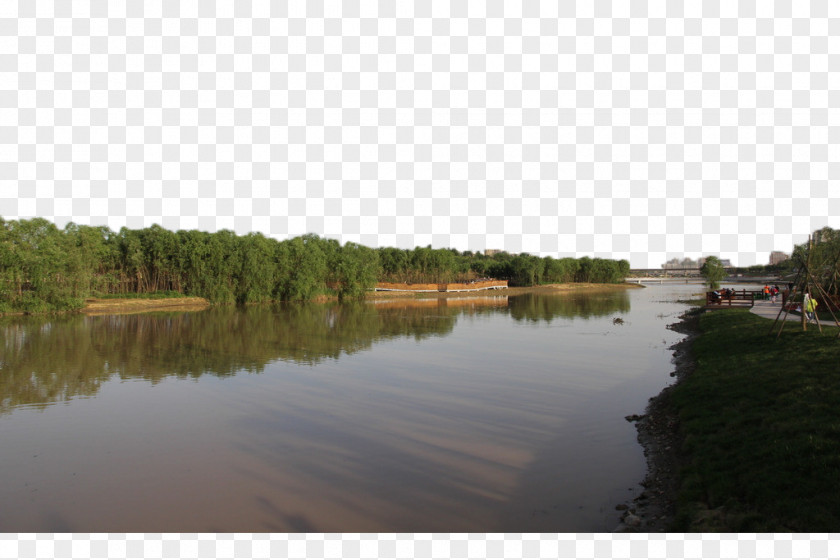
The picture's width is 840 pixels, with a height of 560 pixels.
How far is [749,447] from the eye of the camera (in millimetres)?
8484

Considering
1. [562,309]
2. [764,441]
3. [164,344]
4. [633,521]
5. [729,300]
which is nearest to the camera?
[633,521]

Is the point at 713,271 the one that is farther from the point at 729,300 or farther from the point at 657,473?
the point at 657,473

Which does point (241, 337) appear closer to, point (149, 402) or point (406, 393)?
point (149, 402)

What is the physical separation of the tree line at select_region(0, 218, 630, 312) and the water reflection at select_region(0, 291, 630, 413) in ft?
15.1

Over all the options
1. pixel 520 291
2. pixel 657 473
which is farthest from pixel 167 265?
pixel 520 291

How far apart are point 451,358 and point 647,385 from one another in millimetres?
8735

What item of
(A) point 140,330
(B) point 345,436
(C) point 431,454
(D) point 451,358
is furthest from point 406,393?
(A) point 140,330

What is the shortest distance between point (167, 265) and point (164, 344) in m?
32.6

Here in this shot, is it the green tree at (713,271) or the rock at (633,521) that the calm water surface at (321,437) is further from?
the green tree at (713,271)

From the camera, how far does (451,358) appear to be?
23.1 metres

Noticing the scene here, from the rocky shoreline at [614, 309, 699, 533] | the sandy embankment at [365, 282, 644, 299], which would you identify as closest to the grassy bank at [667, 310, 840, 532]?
the rocky shoreline at [614, 309, 699, 533]

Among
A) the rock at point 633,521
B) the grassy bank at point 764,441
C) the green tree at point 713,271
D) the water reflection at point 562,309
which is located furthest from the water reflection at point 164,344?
the green tree at point 713,271

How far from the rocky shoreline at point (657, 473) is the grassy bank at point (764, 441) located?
0.23 meters

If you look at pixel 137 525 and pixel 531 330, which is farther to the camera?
pixel 531 330
